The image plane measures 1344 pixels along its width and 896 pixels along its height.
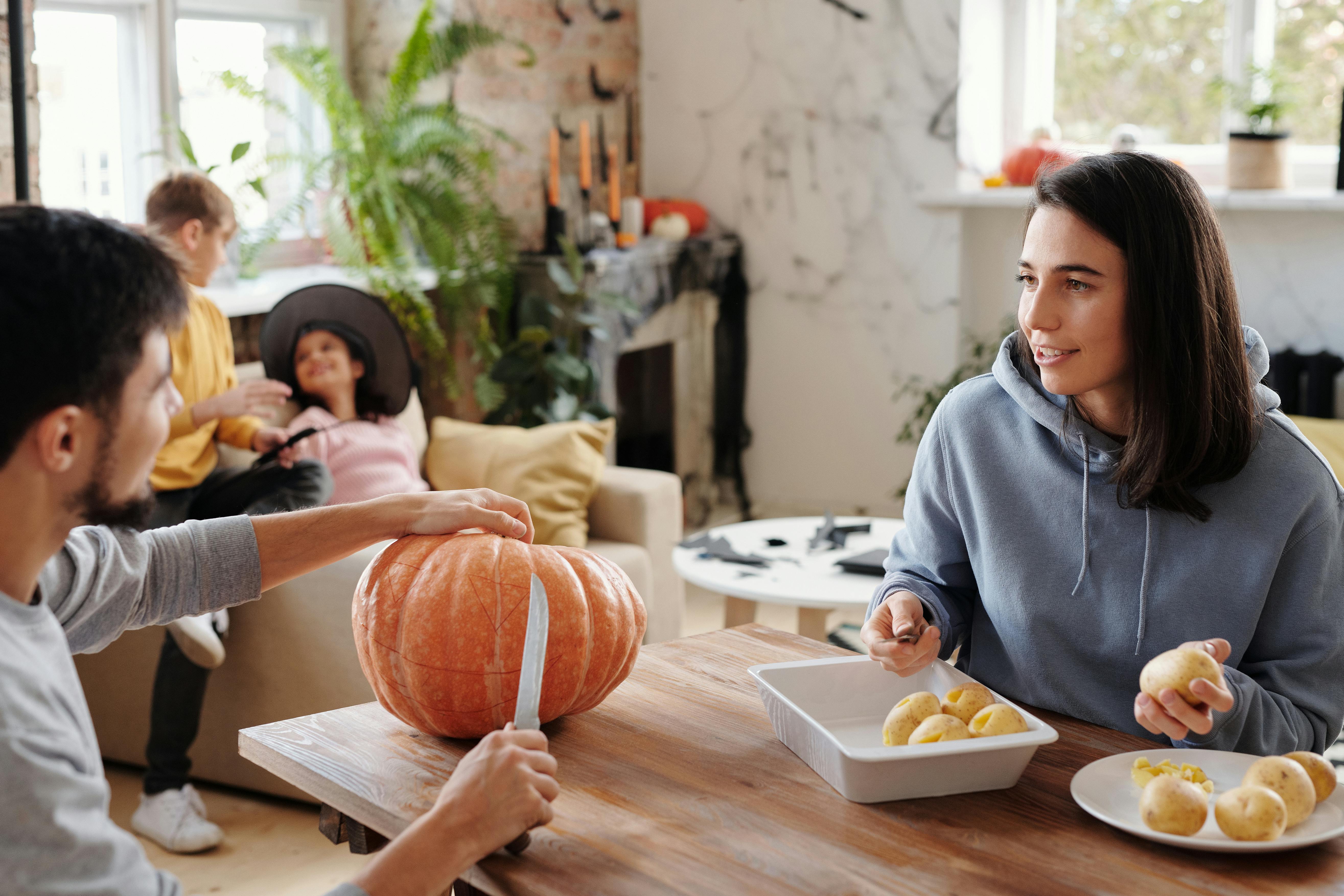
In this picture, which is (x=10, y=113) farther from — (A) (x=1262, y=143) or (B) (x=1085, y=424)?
(A) (x=1262, y=143)

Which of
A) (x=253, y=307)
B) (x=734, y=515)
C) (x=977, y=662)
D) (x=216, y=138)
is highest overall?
(x=216, y=138)

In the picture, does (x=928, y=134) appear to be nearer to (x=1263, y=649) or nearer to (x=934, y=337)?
(x=934, y=337)

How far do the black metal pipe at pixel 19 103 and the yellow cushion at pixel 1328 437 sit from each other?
3.03m

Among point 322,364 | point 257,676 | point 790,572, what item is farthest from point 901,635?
point 322,364

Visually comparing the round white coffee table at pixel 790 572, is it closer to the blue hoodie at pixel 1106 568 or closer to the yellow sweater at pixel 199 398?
the blue hoodie at pixel 1106 568

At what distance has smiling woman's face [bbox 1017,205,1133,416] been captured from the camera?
134 centimetres

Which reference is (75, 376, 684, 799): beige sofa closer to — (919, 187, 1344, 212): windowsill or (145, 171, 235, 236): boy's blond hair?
(145, 171, 235, 236): boy's blond hair

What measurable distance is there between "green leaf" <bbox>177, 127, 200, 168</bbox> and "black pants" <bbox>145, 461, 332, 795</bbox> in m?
0.86

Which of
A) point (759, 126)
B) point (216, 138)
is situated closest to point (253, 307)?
point (216, 138)

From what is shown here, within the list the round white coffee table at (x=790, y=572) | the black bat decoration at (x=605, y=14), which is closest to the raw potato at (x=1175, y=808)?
the round white coffee table at (x=790, y=572)

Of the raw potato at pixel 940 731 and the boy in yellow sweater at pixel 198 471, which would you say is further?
A: the boy in yellow sweater at pixel 198 471

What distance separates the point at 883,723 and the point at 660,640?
198 cm

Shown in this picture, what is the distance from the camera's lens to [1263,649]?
1312 mm

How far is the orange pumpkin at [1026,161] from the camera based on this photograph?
167 inches
